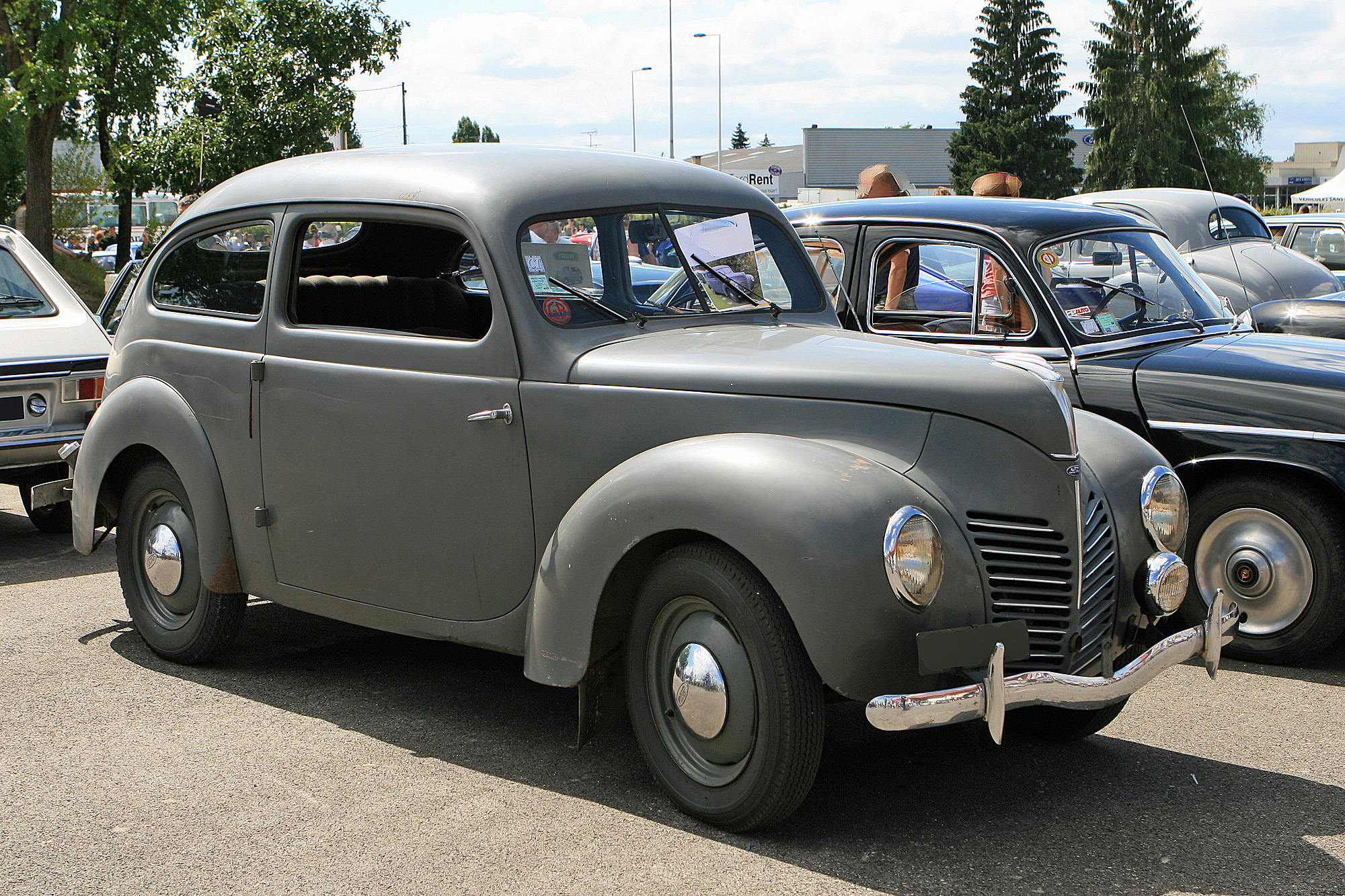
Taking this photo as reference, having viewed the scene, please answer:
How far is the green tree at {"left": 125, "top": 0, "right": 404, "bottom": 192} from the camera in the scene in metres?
24.0

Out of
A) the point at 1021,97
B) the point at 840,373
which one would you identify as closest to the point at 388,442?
the point at 840,373

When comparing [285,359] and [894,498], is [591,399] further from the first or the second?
[285,359]

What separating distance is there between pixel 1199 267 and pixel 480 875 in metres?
10.4

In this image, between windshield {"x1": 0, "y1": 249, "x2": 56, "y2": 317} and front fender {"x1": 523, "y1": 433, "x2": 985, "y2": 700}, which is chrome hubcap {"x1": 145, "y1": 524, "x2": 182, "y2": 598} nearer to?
front fender {"x1": 523, "y1": 433, "x2": 985, "y2": 700}

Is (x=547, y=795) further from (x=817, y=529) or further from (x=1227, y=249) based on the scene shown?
(x=1227, y=249)

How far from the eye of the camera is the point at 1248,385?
16.6ft

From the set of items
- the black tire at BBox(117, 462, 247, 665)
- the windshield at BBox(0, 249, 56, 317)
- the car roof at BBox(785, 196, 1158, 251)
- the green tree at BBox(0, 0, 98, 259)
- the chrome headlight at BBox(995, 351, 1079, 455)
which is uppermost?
the green tree at BBox(0, 0, 98, 259)

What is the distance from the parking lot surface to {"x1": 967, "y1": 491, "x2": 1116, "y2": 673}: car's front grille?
16.6 inches

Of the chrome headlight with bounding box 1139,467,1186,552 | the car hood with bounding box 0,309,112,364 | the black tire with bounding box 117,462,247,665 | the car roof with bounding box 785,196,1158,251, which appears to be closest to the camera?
the chrome headlight with bounding box 1139,467,1186,552

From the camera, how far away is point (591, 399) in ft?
12.2

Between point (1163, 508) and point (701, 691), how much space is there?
4.89 feet

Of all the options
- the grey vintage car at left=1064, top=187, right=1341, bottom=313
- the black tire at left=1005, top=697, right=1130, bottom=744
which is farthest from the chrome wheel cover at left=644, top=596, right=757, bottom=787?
the grey vintage car at left=1064, top=187, right=1341, bottom=313

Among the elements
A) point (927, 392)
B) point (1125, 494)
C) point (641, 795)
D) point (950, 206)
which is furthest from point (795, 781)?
point (950, 206)

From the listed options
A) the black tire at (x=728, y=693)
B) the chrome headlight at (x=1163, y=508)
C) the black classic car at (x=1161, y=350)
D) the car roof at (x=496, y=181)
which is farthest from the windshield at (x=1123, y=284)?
the black tire at (x=728, y=693)
